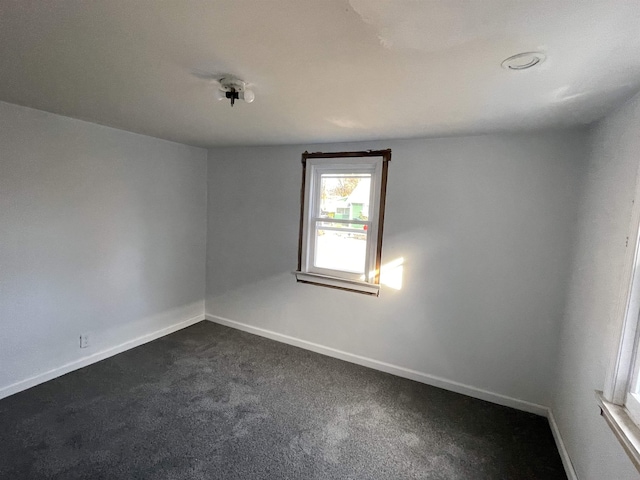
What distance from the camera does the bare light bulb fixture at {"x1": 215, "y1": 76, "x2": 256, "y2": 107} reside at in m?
1.68

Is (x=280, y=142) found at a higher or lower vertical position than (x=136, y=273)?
higher

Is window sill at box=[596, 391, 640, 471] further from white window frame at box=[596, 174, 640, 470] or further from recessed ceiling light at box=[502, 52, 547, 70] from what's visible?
recessed ceiling light at box=[502, 52, 547, 70]

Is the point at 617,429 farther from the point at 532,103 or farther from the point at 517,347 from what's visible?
the point at 532,103

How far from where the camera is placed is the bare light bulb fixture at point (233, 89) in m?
1.68

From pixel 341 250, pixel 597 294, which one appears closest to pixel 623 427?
pixel 597 294

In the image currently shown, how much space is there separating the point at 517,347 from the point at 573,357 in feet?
1.72

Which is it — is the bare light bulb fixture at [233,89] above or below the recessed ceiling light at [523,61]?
A: below

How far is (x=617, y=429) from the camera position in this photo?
1399mm

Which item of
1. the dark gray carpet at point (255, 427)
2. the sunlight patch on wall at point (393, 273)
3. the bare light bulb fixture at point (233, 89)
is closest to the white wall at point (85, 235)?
the dark gray carpet at point (255, 427)

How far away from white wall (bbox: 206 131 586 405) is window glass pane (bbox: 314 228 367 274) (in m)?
0.26

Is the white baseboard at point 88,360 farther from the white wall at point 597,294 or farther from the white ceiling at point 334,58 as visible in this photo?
the white wall at point 597,294

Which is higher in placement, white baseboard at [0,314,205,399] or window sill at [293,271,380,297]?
window sill at [293,271,380,297]

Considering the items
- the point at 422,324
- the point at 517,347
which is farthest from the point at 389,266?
the point at 517,347

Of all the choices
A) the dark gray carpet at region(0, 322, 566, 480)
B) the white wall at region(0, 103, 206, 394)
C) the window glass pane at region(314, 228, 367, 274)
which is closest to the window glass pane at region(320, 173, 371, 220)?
the window glass pane at region(314, 228, 367, 274)
